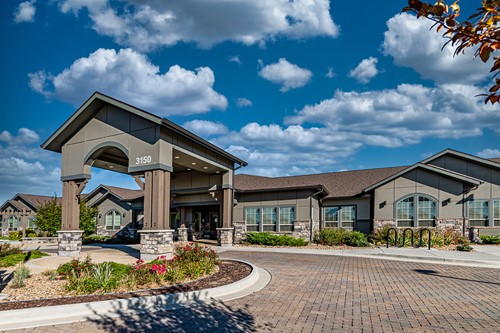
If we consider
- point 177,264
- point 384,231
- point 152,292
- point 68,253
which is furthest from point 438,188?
point 68,253

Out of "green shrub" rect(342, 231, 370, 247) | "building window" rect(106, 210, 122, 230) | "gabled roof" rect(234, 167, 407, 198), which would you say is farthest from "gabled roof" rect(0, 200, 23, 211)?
"green shrub" rect(342, 231, 370, 247)

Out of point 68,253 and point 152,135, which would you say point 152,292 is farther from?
point 68,253

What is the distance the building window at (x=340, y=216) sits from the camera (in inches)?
1016

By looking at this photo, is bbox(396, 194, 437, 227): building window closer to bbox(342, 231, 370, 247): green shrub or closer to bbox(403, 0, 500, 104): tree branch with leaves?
bbox(342, 231, 370, 247): green shrub

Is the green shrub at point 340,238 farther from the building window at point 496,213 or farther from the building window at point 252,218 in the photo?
the building window at point 496,213

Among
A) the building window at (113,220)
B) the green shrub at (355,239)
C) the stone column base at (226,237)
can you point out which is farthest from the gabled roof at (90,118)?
the building window at (113,220)

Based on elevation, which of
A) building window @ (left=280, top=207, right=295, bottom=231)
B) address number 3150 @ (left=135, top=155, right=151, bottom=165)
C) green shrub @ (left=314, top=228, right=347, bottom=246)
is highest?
address number 3150 @ (left=135, top=155, right=151, bottom=165)

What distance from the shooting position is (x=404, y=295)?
350 inches

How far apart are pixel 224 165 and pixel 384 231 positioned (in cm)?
978

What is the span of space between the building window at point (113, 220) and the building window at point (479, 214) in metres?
26.9

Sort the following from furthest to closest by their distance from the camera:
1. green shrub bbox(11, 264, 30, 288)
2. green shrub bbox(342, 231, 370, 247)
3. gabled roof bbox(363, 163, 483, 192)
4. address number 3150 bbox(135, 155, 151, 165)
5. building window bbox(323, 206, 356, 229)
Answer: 1. building window bbox(323, 206, 356, 229)
2. gabled roof bbox(363, 163, 483, 192)
3. green shrub bbox(342, 231, 370, 247)
4. address number 3150 bbox(135, 155, 151, 165)
5. green shrub bbox(11, 264, 30, 288)

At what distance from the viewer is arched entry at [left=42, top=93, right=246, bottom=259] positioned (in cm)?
1594

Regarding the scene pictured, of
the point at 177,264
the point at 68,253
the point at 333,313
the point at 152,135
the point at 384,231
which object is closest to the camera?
the point at 333,313

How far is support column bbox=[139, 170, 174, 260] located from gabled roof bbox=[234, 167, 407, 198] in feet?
33.7
